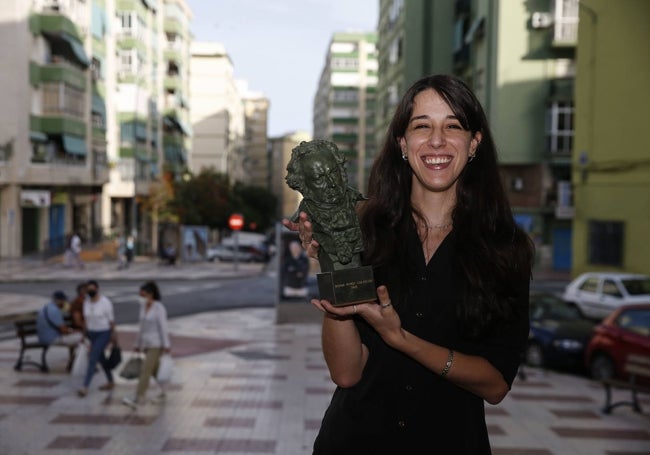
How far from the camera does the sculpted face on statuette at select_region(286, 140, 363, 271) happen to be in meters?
2.21

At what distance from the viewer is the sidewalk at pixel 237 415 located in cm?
769

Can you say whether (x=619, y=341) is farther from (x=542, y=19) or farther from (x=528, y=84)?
(x=528, y=84)

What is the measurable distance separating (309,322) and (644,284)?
846cm

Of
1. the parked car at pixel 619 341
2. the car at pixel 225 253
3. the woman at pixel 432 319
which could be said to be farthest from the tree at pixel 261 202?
the woman at pixel 432 319

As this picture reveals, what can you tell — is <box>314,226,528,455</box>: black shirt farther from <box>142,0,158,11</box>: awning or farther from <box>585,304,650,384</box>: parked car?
<box>142,0,158,11</box>: awning

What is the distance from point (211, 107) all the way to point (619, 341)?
82.6 metres

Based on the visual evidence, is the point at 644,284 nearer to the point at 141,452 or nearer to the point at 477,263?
the point at 141,452

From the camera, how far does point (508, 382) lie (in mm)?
2484

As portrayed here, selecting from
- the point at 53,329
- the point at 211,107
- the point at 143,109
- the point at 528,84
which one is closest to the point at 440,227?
the point at 53,329

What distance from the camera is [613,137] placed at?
22.4m

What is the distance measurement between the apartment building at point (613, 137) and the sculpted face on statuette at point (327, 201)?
2117 cm

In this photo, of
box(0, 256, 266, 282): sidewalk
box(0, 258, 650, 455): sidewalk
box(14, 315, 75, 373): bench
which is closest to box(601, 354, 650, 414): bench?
box(0, 258, 650, 455): sidewalk

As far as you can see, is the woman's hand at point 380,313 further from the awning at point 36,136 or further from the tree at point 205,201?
the tree at point 205,201

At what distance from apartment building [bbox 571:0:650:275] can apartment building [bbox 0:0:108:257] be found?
2680cm
